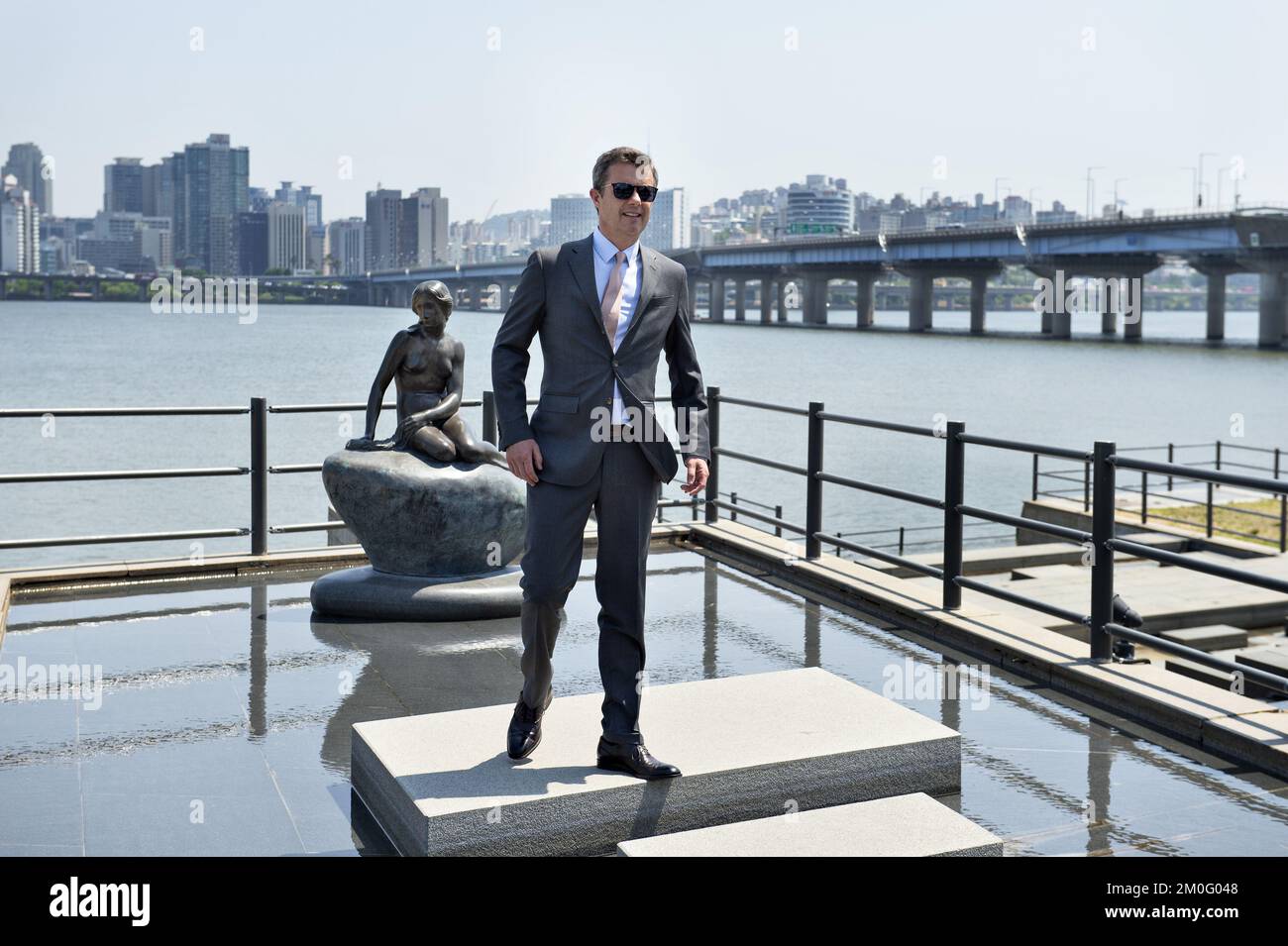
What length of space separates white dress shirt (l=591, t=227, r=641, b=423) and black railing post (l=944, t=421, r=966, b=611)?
4085 mm

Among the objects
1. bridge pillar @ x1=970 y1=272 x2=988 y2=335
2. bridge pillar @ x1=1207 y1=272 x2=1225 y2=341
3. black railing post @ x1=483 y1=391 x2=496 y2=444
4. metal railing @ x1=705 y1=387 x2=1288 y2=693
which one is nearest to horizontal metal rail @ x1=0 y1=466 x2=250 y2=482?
black railing post @ x1=483 y1=391 x2=496 y2=444

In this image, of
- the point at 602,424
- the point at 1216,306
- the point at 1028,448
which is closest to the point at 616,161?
the point at 602,424

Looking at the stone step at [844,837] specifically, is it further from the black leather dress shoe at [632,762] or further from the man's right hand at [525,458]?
the man's right hand at [525,458]

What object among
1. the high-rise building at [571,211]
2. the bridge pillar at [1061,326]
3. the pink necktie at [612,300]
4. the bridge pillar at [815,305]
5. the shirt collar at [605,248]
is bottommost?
the pink necktie at [612,300]

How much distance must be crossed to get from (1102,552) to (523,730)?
3.56 metres

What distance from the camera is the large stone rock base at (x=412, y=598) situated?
8.84 m

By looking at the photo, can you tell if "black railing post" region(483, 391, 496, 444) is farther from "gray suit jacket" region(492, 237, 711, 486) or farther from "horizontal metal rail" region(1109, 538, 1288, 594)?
"gray suit jacket" region(492, 237, 711, 486)

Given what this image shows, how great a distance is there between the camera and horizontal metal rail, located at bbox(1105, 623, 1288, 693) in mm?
6445

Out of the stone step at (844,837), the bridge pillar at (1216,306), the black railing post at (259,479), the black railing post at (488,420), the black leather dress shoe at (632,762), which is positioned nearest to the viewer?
the stone step at (844,837)

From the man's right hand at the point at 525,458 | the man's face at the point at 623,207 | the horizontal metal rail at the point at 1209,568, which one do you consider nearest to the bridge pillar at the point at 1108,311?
the horizontal metal rail at the point at 1209,568

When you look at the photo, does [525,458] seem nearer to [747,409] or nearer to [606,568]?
[606,568]

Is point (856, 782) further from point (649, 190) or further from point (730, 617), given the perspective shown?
point (730, 617)
